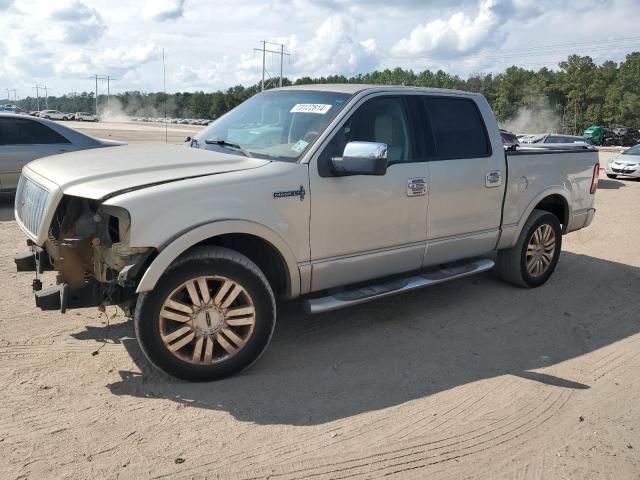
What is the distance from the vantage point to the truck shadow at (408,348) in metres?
3.64

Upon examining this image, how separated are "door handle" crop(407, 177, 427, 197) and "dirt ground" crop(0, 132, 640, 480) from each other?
3.84 feet

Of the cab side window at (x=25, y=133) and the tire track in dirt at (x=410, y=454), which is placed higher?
the cab side window at (x=25, y=133)

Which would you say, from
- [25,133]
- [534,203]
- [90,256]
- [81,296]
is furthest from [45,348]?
[25,133]

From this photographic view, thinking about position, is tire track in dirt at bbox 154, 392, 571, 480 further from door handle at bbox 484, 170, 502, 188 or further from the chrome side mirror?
door handle at bbox 484, 170, 502, 188

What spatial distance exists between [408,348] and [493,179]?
1.86 m

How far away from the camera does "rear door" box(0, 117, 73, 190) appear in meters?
8.80

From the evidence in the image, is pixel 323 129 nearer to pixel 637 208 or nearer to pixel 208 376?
pixel 208 376

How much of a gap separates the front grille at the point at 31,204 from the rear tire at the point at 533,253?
4.41 metres

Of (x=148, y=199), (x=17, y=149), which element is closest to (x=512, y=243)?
(x=148, y=199)

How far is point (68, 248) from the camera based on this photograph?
3.64 m

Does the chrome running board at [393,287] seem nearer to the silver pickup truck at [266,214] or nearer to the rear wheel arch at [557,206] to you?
the silver pickup truck at [266,214]

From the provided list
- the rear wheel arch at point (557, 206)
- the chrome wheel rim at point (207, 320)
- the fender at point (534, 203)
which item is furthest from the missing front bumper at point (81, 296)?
the rear wheel arch at point (557, 206)

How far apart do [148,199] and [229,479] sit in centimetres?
164

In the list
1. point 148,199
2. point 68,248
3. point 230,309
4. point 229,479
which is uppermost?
point 148,199
